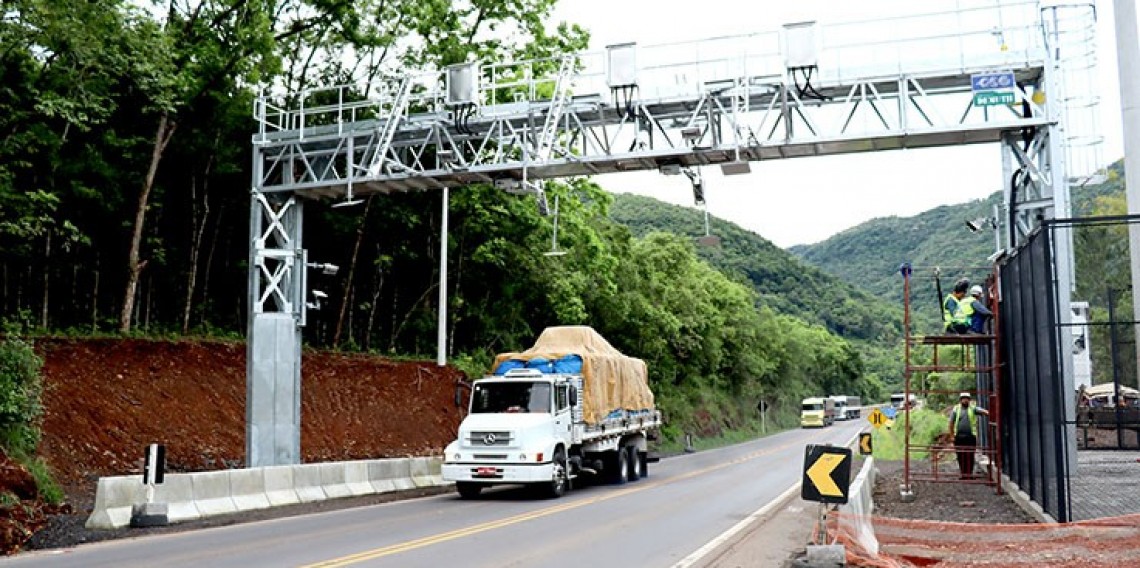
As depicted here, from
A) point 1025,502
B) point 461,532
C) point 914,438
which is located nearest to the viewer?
point 461,532

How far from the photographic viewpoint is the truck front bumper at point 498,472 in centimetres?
2021

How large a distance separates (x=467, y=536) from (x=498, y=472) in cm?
→ 641

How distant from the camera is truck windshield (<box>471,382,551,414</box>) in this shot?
21.5 m

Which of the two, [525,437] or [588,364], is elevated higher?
[588,364]

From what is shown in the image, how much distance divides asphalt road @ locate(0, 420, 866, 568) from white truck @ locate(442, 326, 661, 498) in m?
0.73

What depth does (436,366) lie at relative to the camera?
1412 inches

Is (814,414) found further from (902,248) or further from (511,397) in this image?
(902,248)

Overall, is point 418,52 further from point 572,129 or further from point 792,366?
point 792,366

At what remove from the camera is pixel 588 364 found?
938 inches

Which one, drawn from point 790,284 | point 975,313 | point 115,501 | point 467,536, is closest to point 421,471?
point 115,501

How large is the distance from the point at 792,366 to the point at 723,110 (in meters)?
86.0

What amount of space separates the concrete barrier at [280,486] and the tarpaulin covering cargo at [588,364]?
625 cm

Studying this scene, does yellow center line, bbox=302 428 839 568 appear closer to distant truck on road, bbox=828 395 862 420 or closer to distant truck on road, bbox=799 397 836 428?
distant truck on road, bbox=799 397 836 428

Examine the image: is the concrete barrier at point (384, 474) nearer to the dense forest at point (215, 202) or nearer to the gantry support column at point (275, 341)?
the gantry support column at point (275, 341)
